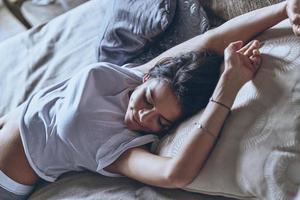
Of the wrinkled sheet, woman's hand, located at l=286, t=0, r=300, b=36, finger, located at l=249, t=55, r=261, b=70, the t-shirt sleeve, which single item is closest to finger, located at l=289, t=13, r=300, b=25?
woman's hand, located at l=286, t=0, r=300, b=36

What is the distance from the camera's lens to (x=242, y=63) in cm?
105

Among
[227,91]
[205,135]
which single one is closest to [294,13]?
[227,91]

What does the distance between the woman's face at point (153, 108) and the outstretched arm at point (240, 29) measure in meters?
0.18

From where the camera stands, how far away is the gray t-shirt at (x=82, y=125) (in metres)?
1.21

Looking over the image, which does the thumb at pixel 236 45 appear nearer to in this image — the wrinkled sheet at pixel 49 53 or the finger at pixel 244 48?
the finger at pixel 244 48

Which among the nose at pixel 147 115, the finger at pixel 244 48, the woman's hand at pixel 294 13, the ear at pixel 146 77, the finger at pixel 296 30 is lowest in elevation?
the nose at pixel 147 115

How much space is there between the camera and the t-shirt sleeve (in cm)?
118

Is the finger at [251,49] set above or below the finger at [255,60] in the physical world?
above

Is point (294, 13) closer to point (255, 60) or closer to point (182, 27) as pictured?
point (255, 60)

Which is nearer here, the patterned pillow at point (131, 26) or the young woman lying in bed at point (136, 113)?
the young woman lying in bed at point (136, 113)

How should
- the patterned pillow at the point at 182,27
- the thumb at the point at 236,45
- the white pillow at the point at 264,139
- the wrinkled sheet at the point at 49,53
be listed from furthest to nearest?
1. the wrinkled sheet at the point at 49,53
2. the patterned pillow at the point at 182,27
3. the thumb at the point at 236,45
4. the white pillow at the point at 264,139

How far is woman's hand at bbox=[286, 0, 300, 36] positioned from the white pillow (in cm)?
2

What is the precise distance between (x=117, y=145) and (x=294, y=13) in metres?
0.54

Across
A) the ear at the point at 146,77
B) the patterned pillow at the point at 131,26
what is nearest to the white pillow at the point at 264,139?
the ear at the point at 146,77
